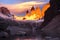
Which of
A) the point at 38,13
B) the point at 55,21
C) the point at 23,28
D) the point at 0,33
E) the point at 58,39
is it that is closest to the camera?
the point at 58,39

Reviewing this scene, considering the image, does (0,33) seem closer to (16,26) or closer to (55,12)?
(16,26)

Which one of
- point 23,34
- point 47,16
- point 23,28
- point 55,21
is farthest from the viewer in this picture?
point 23,28

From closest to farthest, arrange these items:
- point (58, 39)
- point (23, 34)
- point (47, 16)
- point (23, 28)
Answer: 1. point (58, 39)
2. point (47, 16)
3. point (23, 34)
4. point (23, 28)

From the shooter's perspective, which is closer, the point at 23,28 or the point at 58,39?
the point at 58,39

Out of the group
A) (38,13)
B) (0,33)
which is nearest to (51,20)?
(0,33)

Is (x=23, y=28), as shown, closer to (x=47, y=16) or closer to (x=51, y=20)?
(x=47, y=16)

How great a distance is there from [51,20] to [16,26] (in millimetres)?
4653

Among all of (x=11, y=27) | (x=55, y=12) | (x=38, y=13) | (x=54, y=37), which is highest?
(x=55, y=12)

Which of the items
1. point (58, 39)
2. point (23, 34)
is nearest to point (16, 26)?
point (23, 34)

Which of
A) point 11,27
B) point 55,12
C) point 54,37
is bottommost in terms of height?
point 11,27

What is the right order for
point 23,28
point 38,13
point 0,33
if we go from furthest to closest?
point 38,13
point 23,28
point 0,33

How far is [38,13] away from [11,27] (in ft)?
28.4

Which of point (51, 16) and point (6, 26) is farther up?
point (51, 16)

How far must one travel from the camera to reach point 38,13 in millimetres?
19531
